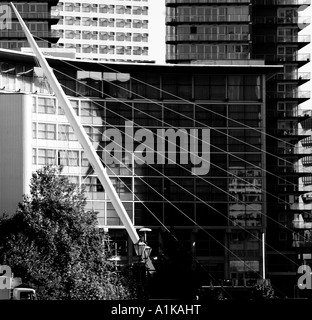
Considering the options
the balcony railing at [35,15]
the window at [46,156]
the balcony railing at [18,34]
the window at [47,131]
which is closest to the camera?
the window at [46,156]

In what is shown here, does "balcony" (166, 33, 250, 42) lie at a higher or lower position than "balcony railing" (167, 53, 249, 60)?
higher

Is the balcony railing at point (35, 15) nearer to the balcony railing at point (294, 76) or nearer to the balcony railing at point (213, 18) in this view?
the balcony railing at point (213, 18)

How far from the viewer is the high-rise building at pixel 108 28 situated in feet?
602

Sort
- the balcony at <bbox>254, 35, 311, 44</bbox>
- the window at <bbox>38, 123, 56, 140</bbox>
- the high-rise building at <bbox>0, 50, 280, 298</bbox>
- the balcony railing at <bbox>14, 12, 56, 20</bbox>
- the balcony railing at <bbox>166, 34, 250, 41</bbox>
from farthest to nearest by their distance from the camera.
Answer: the balcony at <bbox>254, 35, 311, 44</bbox>, the balcony railing at <bbox>166, 34, 250, 41</bbox>, the balcony railing at <bbox>14, 12, 56, 20</bbox>, the window at <bbox>38, 123, 56, 140</bbox>, the high-rise building at <bbox>0, 50, 280, 298</bbox>

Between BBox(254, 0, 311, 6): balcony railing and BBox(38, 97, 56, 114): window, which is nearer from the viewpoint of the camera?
BBox(38, 97, 56, 114): window

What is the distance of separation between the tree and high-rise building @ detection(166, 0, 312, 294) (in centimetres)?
4224

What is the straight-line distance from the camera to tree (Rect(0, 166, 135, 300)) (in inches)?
2881

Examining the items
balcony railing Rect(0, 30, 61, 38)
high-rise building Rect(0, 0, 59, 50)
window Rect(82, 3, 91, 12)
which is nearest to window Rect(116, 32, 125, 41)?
window Rect(82, 3, 91, 12)

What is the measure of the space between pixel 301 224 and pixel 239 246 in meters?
11.0

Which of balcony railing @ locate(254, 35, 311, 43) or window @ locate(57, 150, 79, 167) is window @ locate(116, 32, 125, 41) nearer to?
balcony railing @ locate(254, 35, 311, 43)

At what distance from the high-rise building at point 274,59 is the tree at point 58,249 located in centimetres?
4224

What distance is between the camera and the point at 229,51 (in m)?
143

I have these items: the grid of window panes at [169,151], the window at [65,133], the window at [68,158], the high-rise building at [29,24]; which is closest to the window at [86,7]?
the high-rise building at [29,24]
